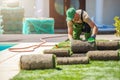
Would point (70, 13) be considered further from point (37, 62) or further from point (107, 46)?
point (37, 62)

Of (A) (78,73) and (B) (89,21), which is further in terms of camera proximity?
(B) (89,21)

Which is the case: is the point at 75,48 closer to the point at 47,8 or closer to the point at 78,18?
the point at 78,18

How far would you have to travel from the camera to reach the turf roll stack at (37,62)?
6.53 metres

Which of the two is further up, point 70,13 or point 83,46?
point 70,13

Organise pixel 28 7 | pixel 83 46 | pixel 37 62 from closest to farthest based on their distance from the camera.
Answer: pixel 37 62 < pixel 83 46 < pixel 28 7

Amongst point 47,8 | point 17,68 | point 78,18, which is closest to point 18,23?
point 47,8

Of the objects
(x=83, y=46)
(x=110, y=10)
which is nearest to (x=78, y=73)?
(x=83, y=46)

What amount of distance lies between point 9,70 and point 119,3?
14.0 m

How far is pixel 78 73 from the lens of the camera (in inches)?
246

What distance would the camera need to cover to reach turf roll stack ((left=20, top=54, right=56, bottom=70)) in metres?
6.53

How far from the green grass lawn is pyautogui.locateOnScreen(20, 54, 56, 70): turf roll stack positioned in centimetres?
12

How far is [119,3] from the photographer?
64.7 ft

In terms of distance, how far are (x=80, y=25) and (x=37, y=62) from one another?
2.90 metres

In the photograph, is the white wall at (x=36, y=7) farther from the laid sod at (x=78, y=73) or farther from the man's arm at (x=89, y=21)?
the laid sod at (x=78, y=73)
